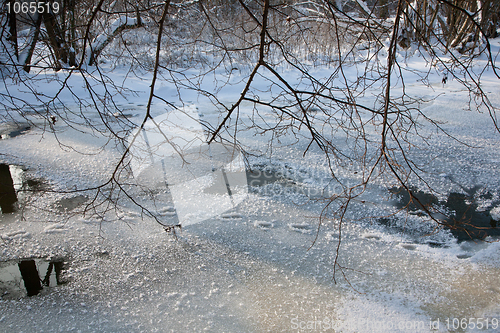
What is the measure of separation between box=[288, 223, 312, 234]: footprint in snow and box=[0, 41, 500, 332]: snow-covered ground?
0.06ft

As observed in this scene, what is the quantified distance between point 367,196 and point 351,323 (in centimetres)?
195

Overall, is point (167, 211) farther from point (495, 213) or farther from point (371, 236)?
point (495, 213)

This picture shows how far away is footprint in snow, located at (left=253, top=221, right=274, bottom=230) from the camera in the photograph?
11.3ft

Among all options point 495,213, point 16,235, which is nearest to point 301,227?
point 495,213

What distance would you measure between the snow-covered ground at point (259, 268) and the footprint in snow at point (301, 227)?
0.06 feet

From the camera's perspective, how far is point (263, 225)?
11.5ft

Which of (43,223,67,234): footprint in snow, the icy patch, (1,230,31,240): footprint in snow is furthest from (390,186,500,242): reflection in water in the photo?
(1,230,31,240): footprint in snow

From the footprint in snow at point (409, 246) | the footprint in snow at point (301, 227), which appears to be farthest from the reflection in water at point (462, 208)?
the footprint in snow at point (301, 227)

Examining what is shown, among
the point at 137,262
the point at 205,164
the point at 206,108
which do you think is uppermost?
the point at 206,108

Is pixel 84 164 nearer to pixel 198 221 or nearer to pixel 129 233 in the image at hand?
pixel 129 233

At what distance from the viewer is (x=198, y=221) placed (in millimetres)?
3539

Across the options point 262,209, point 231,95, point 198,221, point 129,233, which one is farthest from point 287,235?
point 231,95

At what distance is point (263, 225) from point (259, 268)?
65cm

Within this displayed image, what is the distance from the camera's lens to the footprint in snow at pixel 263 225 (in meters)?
3.46
